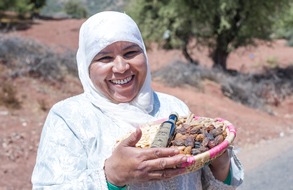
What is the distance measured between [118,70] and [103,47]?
0.37 ft

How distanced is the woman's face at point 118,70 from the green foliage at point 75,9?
4193 cm

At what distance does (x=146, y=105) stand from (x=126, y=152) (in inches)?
18.9

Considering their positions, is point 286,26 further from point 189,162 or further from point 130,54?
point 189,162

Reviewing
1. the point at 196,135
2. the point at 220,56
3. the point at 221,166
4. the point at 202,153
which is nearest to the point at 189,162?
the point at 202,153

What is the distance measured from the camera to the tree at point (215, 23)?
727 inches

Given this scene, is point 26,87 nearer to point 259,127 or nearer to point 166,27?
point 259,127

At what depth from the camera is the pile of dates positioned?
190 centimetres

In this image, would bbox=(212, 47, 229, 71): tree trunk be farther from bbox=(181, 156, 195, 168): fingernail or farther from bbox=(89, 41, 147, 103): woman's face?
bbox=(181, 156, 195, 168): fingernail

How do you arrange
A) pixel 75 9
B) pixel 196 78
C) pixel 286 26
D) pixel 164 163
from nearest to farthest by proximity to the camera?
pixel 164 163
pixel 196 78
pixel 286 26
pixel 75 9

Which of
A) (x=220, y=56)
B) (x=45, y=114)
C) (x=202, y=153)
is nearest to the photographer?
(x=202, y=153)

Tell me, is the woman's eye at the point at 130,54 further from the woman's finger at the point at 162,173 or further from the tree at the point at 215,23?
the tree at the point at 215,23

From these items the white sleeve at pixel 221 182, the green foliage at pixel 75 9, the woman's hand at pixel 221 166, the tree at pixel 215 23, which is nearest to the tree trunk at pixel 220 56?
the tree at pixel 215 23

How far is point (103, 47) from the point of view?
211 cm

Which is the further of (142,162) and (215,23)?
(215,23)
